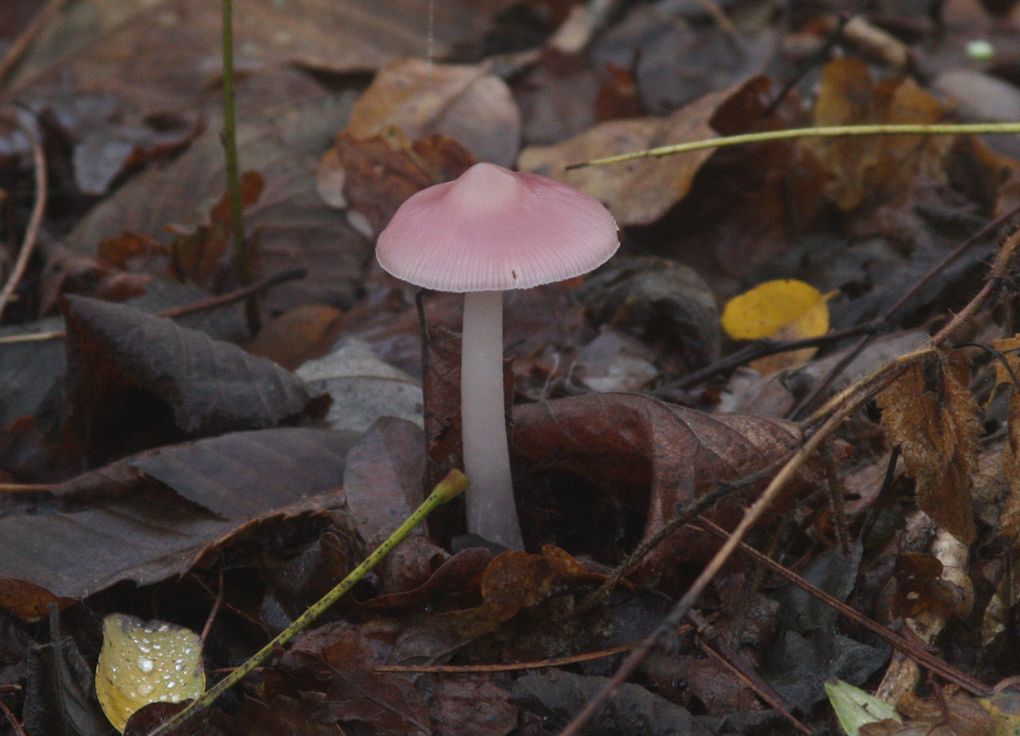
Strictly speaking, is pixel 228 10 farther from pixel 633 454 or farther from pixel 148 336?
pixel 633 454

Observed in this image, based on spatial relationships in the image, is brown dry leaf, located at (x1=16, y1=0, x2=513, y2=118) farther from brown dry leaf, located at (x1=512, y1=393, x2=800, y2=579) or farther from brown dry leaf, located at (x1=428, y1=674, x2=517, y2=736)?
brown dry leaf, located at (x1=428, y1=674, x2=517, y2=736)

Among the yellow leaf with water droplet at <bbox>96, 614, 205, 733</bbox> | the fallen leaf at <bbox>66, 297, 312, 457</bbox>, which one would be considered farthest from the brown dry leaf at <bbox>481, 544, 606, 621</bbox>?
the fallen leaf at <bbox>66, 297, 312, 457</bbox>

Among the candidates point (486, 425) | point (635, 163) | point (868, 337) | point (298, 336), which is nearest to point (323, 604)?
point (486, 425)

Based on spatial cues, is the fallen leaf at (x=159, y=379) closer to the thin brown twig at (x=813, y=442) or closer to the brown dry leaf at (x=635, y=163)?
the thin brown twig at (x=813, y=442)

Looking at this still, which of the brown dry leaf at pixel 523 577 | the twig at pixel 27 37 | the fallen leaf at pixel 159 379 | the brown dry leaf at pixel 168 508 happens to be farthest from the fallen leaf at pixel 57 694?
the twig at pixel 27 37

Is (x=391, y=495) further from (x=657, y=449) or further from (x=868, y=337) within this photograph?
(x=868, y=337)

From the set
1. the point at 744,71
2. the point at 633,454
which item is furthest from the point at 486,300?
the point at 744,71

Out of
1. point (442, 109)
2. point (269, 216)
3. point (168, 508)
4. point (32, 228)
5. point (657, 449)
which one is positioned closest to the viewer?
point (657, 449)
